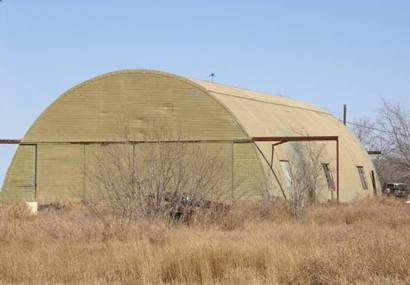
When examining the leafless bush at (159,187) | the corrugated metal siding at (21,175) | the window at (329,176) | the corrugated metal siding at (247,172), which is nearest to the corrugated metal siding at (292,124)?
the window at (329,176)

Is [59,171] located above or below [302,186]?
above

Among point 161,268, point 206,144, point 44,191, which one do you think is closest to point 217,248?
point 161,268

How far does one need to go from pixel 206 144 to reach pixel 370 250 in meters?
23.0

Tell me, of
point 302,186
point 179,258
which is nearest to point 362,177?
point 302,186

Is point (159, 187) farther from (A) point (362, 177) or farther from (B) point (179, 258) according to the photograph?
(A) point (362, 177)

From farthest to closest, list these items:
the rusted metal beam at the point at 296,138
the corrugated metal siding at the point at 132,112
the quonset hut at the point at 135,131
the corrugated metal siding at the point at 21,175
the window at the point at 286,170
Result: 1. the corrugated metal siding at the point at 21,175
2. the window at the point at 286,170
3. the corrugated metal siding at the point at 132,112
4. the quonset hut at the point at 135,131
5. the rusted metal beam at the point at 296,138

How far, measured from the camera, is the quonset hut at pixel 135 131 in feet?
122

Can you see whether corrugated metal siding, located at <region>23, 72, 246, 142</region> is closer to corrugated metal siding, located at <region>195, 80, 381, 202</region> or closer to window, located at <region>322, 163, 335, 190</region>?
corrugated metal siding, located at <region>195, 80, 381, 202</region>

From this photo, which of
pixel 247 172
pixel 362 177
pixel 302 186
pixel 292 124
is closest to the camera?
pixel 302 186

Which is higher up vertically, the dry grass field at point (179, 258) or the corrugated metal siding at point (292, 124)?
the corrugated metal siding at point (292, 124)

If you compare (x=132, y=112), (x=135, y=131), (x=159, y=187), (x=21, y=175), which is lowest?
(x=159, y=187)

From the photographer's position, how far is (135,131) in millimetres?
38688

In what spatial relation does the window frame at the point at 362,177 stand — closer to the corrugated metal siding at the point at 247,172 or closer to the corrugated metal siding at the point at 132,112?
the corrugated metal siding at the point at 247,172

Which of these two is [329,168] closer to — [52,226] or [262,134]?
[262,134]
